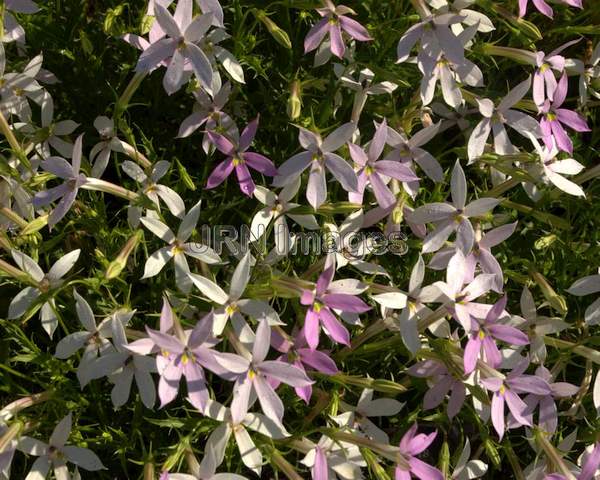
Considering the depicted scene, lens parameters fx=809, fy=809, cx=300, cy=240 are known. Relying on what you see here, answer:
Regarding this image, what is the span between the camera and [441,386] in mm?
1526

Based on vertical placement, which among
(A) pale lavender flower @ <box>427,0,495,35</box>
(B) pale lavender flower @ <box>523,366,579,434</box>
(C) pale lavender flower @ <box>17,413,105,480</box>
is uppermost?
(A) pale lavender flower @ <box>427,0,495,35</box>

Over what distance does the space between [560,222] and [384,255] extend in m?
0.37

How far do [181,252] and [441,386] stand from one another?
1.80 ft

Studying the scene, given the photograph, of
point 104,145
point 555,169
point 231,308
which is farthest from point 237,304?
point 555,169

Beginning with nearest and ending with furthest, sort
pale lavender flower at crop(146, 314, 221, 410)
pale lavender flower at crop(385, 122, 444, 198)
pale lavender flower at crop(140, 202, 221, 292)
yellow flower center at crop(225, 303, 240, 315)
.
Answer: pale lavender flower at crop(146, 314, 221, 410)
yellow flower center at crop(225, 303, 240, 315)
pale lavender flower at crop(140, 202, 221, 292)
pale lavender flower at crop(385, 122, 444, 198)

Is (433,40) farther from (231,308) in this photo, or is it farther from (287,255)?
(231,308)

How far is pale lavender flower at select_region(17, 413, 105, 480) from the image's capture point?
1414mm

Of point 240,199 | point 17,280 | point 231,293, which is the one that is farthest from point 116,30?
point 231,293

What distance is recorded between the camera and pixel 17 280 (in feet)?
4.79

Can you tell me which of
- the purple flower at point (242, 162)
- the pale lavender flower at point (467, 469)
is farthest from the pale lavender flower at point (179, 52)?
the pale lavender flower at point (467, 469)

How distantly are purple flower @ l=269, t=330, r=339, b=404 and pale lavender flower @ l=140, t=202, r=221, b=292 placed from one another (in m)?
0.18

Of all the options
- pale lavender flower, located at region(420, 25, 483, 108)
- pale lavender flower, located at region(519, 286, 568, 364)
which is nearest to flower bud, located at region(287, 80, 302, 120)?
pale lavender flower, located at region(420, 25, 483, 108)

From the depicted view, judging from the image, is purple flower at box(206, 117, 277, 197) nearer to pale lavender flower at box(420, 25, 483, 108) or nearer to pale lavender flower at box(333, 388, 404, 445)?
pale lavender flower at box(420, 25, 483, 108)

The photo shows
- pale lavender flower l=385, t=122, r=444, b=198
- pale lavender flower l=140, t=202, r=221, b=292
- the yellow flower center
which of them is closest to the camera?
the yellow flower center
